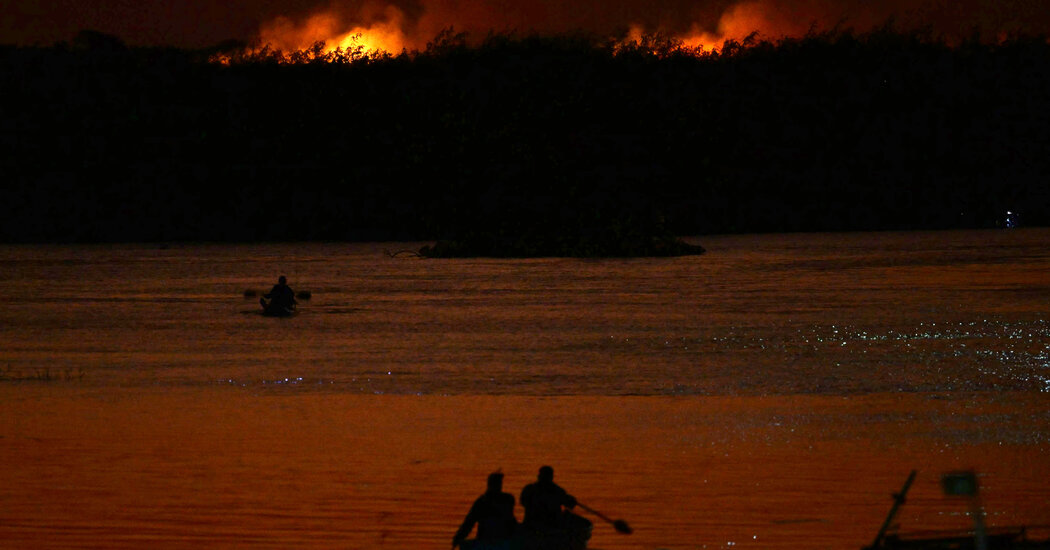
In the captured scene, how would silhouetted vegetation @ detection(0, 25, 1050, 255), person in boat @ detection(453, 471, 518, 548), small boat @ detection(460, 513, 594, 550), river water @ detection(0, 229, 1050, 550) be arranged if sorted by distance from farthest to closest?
silhouetted vegetation @ detection(0, 25, 1050, 255) < river water @ detection(0, 229, 1050, 550) < person in boat @ detection(453, 471, 518, 548) < small boat @ detection(460, 513, 594, 550)

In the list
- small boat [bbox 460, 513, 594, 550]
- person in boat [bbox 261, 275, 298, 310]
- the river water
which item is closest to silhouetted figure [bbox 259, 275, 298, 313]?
person in boat [bbox 261, 275, 298, 310]

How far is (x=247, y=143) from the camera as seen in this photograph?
490ft

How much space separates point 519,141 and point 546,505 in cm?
13562

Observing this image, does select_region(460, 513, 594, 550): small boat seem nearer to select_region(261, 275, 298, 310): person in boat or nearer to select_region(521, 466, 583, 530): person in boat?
select_region(521, 466, 583, 530): person in boat

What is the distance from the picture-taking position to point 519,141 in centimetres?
14925

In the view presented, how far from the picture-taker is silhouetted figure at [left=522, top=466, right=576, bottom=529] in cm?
1441

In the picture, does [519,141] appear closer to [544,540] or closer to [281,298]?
[281,298]

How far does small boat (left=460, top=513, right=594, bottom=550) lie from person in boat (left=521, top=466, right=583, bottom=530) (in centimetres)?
10

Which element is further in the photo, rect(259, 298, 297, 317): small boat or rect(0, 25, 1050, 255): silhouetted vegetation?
rect(0, 25, 1050, 255): silhouetted vegetation

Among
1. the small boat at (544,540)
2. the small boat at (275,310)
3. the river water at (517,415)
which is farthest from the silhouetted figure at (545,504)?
the small boat at (275,310)

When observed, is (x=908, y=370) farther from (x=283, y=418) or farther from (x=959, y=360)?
(x=283, y=418)

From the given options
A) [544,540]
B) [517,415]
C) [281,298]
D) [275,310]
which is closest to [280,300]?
[281,298]

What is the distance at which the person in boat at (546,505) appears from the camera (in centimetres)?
1440

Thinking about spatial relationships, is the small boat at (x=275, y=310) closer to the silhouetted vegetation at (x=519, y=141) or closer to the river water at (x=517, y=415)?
the river water at (x=517, y=415)
